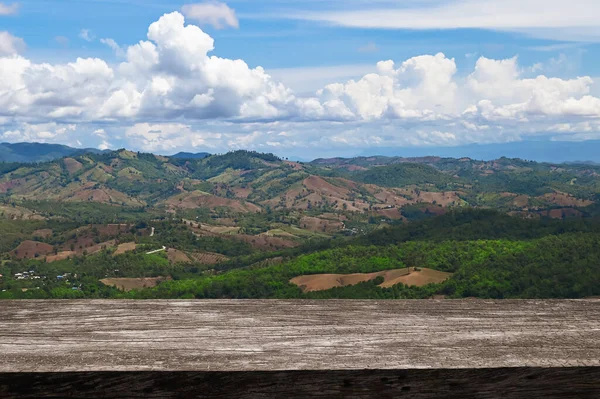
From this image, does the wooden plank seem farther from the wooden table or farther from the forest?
the forest

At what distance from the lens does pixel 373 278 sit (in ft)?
558

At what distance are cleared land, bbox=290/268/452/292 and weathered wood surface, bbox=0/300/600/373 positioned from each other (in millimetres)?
155074

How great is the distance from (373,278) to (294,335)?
167470 millimetres

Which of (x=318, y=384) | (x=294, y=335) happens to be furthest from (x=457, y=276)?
(x=318, y=384)

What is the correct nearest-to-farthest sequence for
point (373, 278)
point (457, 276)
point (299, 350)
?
point (299, 350)
point (457, 276)
point (373, 278)

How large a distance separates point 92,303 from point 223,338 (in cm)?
208

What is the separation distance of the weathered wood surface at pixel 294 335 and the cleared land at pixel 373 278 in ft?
509

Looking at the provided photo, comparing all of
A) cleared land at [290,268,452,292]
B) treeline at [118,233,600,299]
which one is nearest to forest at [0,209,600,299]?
treeline at [118,233,600,299]

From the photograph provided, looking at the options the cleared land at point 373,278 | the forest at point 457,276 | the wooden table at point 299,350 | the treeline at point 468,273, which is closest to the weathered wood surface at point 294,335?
the wooden table at point 299,350

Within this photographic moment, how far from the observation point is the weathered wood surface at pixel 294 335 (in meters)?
4.41

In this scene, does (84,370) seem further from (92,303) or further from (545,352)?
(545,352)

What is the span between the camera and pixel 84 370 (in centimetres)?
416

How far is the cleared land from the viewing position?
16212 centimetres

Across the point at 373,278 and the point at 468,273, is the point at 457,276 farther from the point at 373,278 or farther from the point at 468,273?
the point at 373,278
